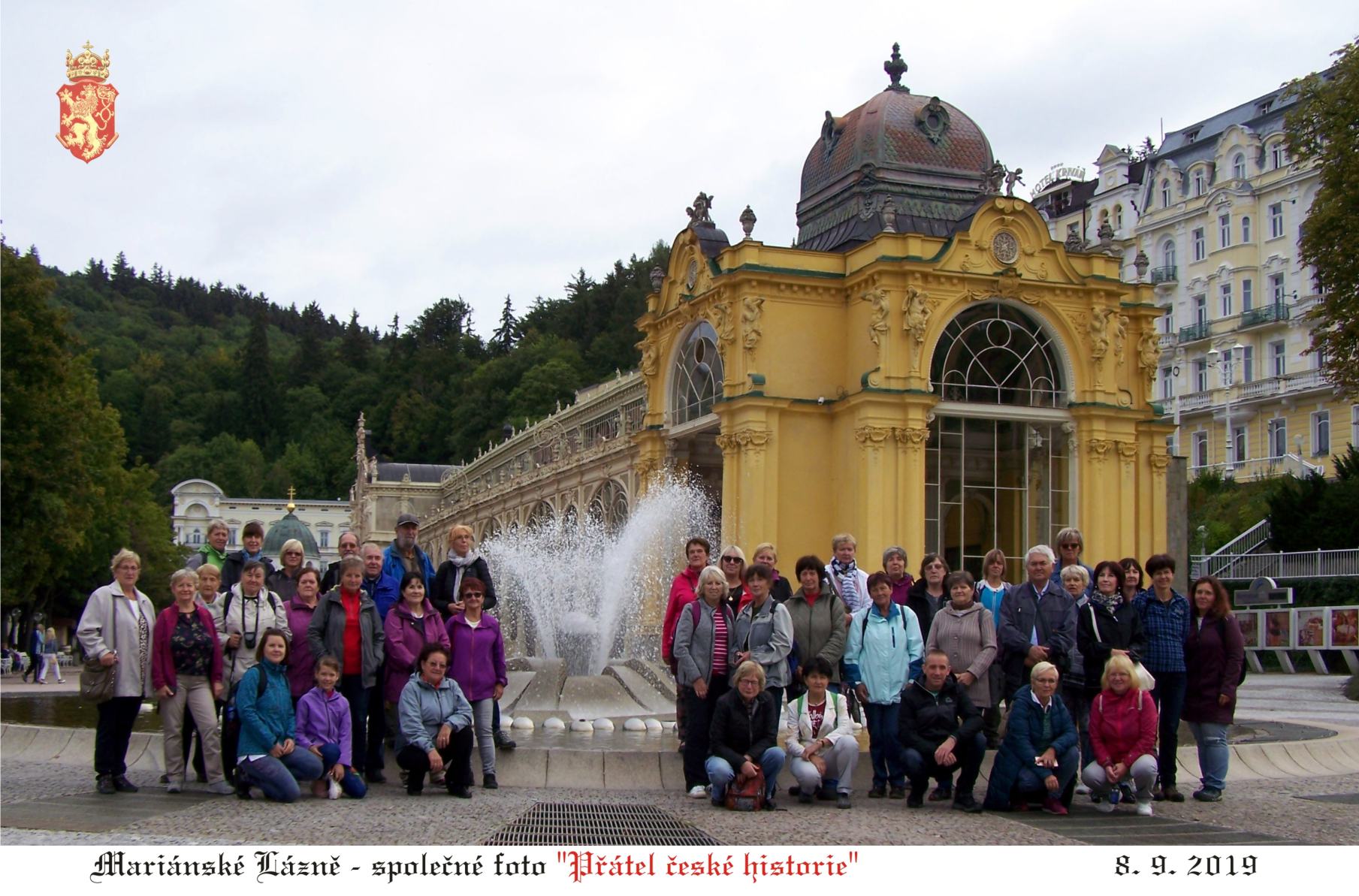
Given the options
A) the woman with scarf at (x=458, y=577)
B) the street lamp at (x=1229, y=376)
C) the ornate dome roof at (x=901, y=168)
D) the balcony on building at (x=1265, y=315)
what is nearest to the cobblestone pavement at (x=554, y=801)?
the woman with scarf at (x=458, y=577)

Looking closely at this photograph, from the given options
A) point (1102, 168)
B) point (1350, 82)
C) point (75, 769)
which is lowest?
point (75, 769)

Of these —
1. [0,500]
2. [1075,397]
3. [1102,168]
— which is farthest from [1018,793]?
[1102,168]

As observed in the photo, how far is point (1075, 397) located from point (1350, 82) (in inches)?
344

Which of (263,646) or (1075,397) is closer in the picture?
(263,646)

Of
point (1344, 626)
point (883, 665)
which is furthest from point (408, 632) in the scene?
point (1344, 626)

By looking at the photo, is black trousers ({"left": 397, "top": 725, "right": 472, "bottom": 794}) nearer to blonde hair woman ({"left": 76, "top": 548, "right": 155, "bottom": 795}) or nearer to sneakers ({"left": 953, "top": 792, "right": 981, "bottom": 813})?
blonde hair woman ({"left": 76, "top": 548, "right": 155, "bottom": 795})

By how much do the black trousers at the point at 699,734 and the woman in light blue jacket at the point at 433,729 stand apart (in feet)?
5.92

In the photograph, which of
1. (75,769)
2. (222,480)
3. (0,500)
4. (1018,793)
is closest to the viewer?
(1018,793)

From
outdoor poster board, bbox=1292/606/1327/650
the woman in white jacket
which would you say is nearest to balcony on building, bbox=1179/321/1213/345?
outdoor poster board, bbox=1292/606/1327/650

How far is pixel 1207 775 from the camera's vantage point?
1259cm

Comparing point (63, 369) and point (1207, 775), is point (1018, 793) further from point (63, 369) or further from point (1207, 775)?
point (63, 369)

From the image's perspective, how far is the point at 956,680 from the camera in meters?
11.9

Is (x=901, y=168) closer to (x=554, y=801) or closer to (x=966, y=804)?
(x=966, y=804)

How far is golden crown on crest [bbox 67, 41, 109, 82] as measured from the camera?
18562 millimetres
